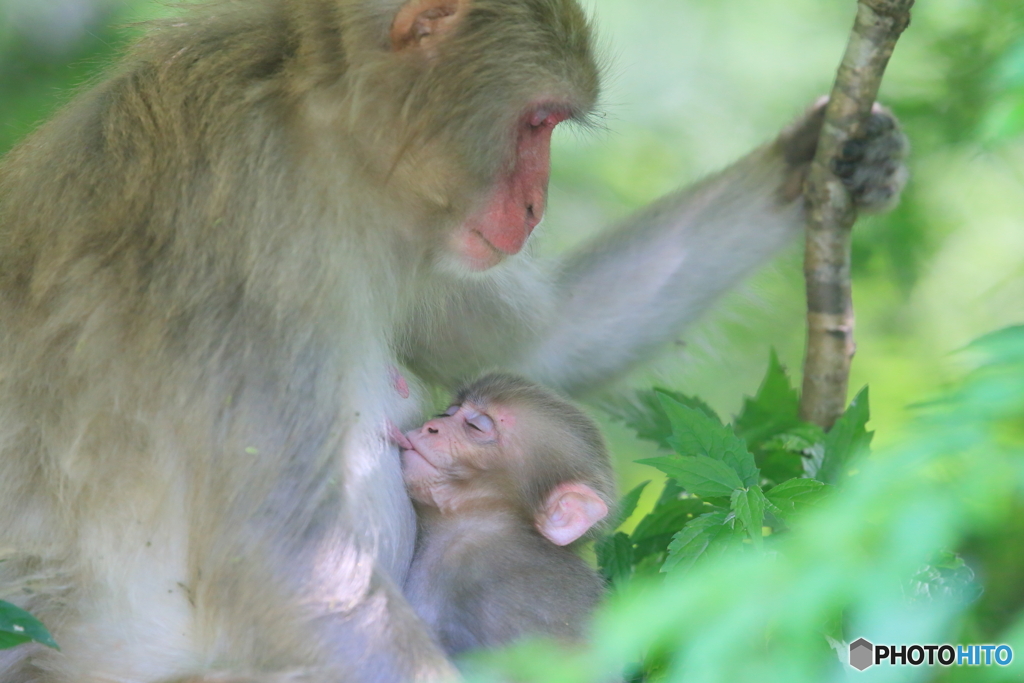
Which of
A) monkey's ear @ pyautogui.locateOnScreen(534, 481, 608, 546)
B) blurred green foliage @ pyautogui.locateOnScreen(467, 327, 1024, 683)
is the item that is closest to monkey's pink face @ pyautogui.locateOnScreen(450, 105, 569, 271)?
monkey's ear @ pyautogui.locateOnScreen(534, 481, 608, 546)

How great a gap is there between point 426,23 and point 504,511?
6.69 ft

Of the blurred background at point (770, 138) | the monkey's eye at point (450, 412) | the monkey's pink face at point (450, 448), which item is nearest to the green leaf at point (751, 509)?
the blurred background at point (770, 138)

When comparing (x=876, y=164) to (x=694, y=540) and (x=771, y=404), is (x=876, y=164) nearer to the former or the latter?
(x=771, y=404)

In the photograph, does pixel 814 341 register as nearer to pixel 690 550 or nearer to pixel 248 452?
pixel 690 550

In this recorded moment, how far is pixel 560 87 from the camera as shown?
3816mm

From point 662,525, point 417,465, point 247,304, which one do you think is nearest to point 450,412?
point 417,465

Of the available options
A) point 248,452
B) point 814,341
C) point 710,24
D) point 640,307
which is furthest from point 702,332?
point 710,24

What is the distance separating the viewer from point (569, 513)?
14.1 feet

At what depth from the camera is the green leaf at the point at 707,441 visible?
358 centimetres

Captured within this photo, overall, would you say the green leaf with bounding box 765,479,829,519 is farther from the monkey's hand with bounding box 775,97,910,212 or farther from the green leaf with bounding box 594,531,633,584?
the monkey's hand with bounding box 775,97,910,212

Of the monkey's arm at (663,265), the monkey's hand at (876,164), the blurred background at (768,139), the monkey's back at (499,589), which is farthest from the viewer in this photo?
the blurred background at (768,139)

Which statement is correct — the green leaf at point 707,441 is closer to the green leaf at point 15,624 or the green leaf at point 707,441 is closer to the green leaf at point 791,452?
the green leaf at point 791,452

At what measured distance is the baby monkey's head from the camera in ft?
14.3

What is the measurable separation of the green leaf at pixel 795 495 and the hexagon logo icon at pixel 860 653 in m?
0.47
